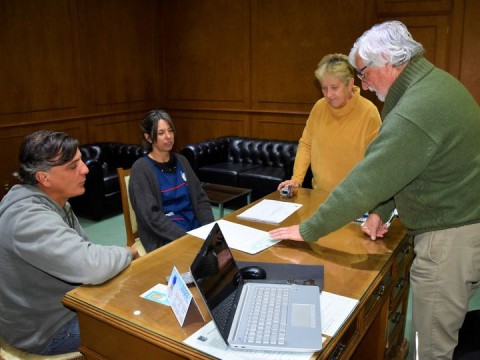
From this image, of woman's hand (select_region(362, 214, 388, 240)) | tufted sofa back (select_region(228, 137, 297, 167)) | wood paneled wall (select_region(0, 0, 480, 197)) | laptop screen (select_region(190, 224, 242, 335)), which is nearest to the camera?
laptop screen (select_region(190, 224, 242, 335))

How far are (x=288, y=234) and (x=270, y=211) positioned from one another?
0.51m

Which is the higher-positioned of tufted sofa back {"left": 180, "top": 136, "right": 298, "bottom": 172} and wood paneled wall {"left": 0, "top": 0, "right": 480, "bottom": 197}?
wood paneled wall {"left": 0, "top": 0, "right": 480, "bottom": 197}

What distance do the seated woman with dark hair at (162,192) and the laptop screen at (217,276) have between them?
1.06 meters

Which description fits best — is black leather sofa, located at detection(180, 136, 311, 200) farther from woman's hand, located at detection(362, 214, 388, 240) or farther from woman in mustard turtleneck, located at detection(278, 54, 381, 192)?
woman's hand, located at detection(362, 214, 388, 240)

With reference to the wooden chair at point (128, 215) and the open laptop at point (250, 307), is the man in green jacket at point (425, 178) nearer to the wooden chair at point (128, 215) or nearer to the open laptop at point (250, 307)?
the open laptop at point (250, 307)

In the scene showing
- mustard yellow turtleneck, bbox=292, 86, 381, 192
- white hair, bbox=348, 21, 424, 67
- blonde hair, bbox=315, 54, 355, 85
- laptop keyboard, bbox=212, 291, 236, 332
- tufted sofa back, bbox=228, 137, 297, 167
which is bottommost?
tufted sofa back, bbox=228, 137, 297, 167

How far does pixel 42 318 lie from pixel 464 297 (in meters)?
1.54

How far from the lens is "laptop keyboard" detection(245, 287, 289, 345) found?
3.90 ft

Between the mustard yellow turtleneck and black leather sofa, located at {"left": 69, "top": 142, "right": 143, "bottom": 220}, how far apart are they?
2.74m

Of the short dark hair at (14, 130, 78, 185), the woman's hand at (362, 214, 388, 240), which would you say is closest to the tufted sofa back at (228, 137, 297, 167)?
the woman's hand at (362, 214, 388, 240)

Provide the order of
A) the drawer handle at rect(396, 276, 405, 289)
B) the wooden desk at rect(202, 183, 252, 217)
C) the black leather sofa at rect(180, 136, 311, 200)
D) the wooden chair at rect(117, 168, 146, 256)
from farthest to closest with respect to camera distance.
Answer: the black leather sofa at rect(180, 136, 311, 200)
the wooden desk at rect(202, 183, 252, 217)
the wooden chair at rect(117, 168, 146, 256)
the drawer handle at rect(396, 276, 405, 289)

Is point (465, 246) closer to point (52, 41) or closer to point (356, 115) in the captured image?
point (356, 115)

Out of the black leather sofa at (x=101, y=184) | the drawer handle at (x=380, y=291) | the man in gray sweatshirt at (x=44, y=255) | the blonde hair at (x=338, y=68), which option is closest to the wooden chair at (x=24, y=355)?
the man in gray sweatshirt at (x=44, y=255)

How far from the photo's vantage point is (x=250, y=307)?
1349 mm
